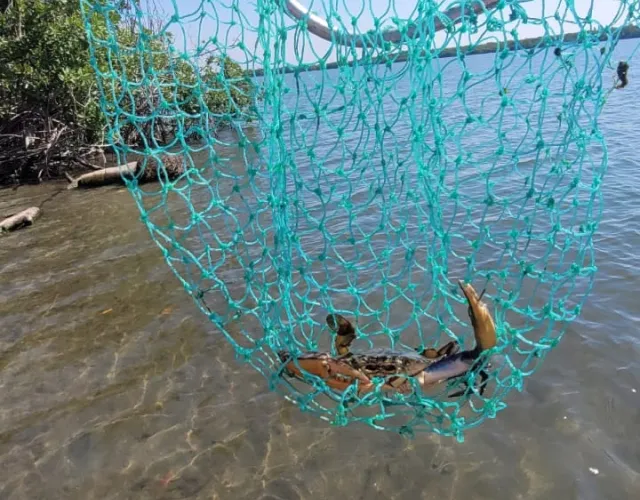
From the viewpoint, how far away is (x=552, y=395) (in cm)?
458

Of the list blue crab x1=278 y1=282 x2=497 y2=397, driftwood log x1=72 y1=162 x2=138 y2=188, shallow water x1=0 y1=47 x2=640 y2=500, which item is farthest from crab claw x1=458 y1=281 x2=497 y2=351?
driftwood log x1=72 y1=162 x2=138 y2=188

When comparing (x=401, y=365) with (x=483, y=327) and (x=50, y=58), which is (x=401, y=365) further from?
(x=50, y=58)

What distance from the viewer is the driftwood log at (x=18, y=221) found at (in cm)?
995

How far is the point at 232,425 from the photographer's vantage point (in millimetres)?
4520

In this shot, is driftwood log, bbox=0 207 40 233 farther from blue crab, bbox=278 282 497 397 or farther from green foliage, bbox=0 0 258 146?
blue crab, bbox=278 282 497 397

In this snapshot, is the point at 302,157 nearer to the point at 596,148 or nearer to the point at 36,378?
the point at 596,148

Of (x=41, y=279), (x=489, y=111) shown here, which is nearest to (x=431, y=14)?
(x=41, y=279)

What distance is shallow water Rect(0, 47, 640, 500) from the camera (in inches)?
154

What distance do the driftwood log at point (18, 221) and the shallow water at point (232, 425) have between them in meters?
3.80

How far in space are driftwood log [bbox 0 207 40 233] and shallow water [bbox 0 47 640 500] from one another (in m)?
3.80

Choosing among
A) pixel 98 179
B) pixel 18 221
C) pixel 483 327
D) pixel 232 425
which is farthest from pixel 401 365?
pixel 98 179

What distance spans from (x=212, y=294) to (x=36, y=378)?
2.16m

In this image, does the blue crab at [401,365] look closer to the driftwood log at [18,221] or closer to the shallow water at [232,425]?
the shallow water at [232,425]

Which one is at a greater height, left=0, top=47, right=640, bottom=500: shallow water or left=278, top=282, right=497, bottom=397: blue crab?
left=278, top=282, right=497, bottom=397: blue crab
